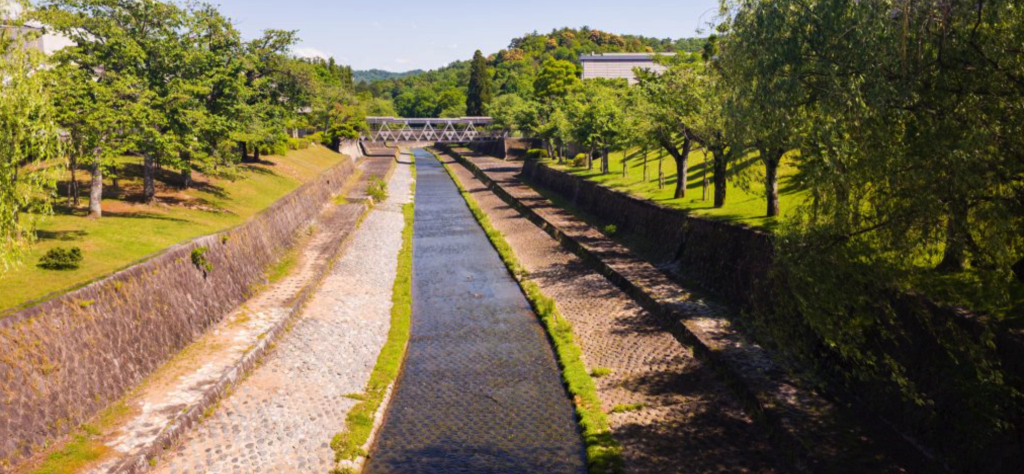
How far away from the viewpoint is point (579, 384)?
23.2 m

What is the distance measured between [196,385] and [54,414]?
14.4 ft

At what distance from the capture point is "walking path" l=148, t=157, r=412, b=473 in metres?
18.0

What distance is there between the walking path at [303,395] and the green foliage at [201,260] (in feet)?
12.9

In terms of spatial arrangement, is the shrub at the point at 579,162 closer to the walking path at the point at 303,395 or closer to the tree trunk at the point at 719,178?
the tree trunk at the point at 719,178

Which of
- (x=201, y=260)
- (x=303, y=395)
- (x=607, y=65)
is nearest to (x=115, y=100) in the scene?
(x=201, y=260)

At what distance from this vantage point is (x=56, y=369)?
17.3m

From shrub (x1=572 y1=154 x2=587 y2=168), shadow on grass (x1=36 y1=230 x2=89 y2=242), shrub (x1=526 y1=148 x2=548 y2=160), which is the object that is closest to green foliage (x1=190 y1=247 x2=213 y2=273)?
shadow on grass (x1=36 y1=230 x2=89 y2=242)

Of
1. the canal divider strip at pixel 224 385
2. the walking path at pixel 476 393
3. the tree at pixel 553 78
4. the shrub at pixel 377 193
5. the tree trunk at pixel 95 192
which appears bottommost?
the walking path at pixel 476 393

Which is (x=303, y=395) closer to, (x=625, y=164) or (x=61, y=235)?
(x=61, y=235)

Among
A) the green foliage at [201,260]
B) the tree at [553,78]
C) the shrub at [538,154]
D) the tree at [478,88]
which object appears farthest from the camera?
the tree at [478,88]

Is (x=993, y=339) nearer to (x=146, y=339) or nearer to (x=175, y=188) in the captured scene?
(x=146, y=339)

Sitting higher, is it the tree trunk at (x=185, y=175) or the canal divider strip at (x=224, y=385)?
the tree trunk at (x=185, y=175)

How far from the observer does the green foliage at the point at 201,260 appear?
27.0 meters

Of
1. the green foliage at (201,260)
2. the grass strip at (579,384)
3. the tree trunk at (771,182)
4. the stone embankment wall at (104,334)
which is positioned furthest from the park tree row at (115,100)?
the tree trunk at (771,182)
